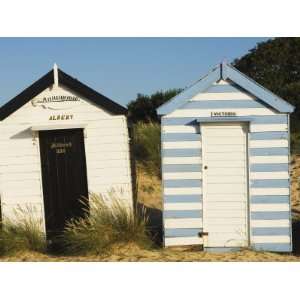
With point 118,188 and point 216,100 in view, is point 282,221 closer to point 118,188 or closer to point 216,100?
point 216,100

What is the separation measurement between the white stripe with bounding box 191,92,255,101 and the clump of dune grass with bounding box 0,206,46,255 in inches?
136

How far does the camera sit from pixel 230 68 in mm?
6980

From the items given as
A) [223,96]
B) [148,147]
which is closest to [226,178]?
[223,96]

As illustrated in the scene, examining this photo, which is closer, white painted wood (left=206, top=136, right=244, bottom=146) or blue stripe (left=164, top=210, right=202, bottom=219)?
white painted wood (left=206, top=136, right=244, bottom=146)

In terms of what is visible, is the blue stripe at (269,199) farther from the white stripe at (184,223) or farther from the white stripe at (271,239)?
the white stripe at (184,223)

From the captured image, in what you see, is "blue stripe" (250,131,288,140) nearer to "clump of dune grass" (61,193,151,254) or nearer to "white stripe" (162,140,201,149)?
"white stripe" (162,140,201,149)

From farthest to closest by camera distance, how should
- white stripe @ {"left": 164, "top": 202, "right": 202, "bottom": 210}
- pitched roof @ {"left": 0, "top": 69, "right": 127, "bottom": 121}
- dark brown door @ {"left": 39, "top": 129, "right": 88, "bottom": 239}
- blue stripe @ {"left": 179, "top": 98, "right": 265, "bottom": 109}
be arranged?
dark brown door @ {"left": 39, "top": 129, "right": 88, "bottom": 239} < pitched roof @ {"left": 0, "top": 69, "right": 127, "bottom": 121} < white stripe @ {"left": 164, "top": 202, "right": 202, "bottom": 210} < blue stripe @ {"left": 179, "top": 98, "right": 265, "bottom": 109}

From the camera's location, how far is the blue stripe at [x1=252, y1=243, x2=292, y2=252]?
7098mm

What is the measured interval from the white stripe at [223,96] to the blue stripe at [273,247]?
2386mm

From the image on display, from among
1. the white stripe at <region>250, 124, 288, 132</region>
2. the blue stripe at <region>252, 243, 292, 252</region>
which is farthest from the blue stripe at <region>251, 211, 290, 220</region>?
the white stripe at <region>250, 124, 288, 132</region>

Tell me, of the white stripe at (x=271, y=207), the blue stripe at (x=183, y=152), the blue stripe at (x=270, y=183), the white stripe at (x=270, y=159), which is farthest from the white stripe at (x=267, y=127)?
the white stripe at (x=271, y=207)

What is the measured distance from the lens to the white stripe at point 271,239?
7113 mm
